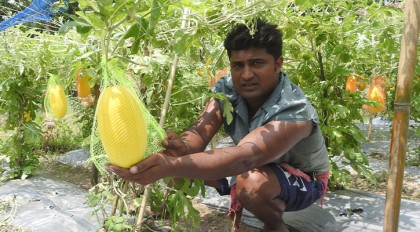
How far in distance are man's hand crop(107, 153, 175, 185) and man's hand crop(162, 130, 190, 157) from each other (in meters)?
0.43

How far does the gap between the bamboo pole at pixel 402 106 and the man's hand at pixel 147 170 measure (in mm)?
757

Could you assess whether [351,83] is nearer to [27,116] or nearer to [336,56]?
[336,56]

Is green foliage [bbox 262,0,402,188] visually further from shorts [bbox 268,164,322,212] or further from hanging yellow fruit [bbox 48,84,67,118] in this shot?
hanging yellow fruit [bbox 48,84,67,118]

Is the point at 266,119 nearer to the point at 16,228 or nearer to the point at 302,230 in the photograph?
the point at 302,230

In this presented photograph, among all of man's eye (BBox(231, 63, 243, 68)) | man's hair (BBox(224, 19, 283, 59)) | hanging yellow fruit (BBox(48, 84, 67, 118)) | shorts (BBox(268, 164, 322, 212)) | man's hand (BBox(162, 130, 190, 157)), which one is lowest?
shorts (BBox(268, 164, 322, 212))

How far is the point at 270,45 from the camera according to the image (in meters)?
1.95

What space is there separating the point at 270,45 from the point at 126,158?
1099 millimetres

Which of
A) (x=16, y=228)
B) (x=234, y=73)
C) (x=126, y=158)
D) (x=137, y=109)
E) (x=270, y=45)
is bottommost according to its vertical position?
(x=16, y=228)

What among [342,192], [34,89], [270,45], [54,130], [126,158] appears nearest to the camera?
[126,158]

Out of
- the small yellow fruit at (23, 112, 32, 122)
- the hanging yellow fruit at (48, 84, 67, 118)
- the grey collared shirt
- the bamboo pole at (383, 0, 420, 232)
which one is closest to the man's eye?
the grey collared shirt

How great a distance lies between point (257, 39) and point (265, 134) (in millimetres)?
584

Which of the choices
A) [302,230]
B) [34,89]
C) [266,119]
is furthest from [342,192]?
[34,89]

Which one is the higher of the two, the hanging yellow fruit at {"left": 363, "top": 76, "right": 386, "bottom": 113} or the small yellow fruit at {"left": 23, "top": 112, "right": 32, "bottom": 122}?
the hanging yellow fruit at {"left": 363, "top": 76, "right": 386, "bottom": 113}

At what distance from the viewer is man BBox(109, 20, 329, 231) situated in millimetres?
1591
